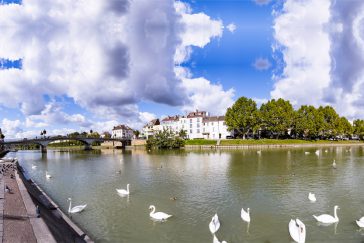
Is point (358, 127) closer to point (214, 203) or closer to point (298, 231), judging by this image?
point (214, 203)

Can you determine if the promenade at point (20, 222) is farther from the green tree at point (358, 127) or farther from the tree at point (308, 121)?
the green tree at point (358, 127)

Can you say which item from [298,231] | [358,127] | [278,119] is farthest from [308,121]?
[298,231]

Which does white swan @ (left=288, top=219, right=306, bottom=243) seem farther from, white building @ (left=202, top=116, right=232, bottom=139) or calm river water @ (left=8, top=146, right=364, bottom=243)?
white building @ (left=202, top=116, right=232, bottom=139)

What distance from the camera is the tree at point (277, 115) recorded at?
13675 centimetres

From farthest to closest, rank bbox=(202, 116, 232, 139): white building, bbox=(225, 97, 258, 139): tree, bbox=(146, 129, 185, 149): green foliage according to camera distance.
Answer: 1. bbox=(202, 116, 232, 139): white building
2. bbox=(225, 97, 258, 139): tree
3. bbox=(146, 129, 185, 149): green foliage

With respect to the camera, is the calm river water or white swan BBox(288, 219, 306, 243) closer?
white swan BBox(288, 219, 306, 243)

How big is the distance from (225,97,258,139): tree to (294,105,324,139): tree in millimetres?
21241

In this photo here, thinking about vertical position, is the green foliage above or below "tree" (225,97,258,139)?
below

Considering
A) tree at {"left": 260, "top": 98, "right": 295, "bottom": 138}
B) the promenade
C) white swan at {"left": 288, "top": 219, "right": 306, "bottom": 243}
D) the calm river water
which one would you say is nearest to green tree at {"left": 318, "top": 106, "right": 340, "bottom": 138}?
tree at {"left": 260, "top": 98, "right": 295, "bottom": 138}

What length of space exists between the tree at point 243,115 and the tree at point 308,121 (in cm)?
2124

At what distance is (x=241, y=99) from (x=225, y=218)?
393 feet

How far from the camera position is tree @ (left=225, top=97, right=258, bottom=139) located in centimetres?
13550

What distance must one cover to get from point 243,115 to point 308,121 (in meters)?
33.2

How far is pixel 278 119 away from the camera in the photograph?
456 feet
